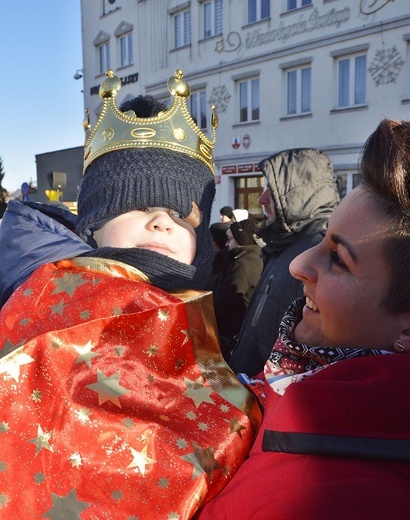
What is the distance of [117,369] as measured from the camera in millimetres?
1055

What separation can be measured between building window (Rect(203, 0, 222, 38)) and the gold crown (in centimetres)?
1564

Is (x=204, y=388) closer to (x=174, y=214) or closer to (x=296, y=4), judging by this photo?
(x=174, y=214)

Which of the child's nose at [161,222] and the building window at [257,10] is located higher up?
the building window at [257,10]

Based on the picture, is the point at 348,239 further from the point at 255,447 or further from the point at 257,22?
the point at 257,22

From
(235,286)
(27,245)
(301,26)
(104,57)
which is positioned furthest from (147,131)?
(104,57)

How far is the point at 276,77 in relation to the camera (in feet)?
47.7

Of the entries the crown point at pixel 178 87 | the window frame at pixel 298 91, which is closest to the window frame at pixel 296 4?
the window frame at pixel 298 91

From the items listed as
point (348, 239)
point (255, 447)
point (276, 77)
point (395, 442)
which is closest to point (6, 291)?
point (255, 447)

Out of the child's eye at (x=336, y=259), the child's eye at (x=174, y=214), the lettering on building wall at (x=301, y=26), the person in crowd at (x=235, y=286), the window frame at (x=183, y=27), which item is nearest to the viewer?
the child's eye at (x=336, y=259)

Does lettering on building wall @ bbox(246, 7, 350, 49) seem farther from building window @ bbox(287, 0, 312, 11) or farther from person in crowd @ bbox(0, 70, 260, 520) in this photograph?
person in crowd @ bbox(0, 70, 260, 520)

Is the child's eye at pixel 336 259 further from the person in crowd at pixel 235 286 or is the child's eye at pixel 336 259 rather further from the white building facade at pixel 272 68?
the white building facade at pixel 272 68

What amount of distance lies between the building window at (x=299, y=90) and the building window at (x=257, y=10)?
2.01 m

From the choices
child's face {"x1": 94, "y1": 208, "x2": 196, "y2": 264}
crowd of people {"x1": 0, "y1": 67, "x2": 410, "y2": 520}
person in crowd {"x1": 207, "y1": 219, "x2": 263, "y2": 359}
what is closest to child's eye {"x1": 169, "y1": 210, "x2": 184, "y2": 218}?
child's face {"x1": 94, "y1": 208, "x2": 196, "y2": 264}

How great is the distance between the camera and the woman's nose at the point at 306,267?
1.09 m
